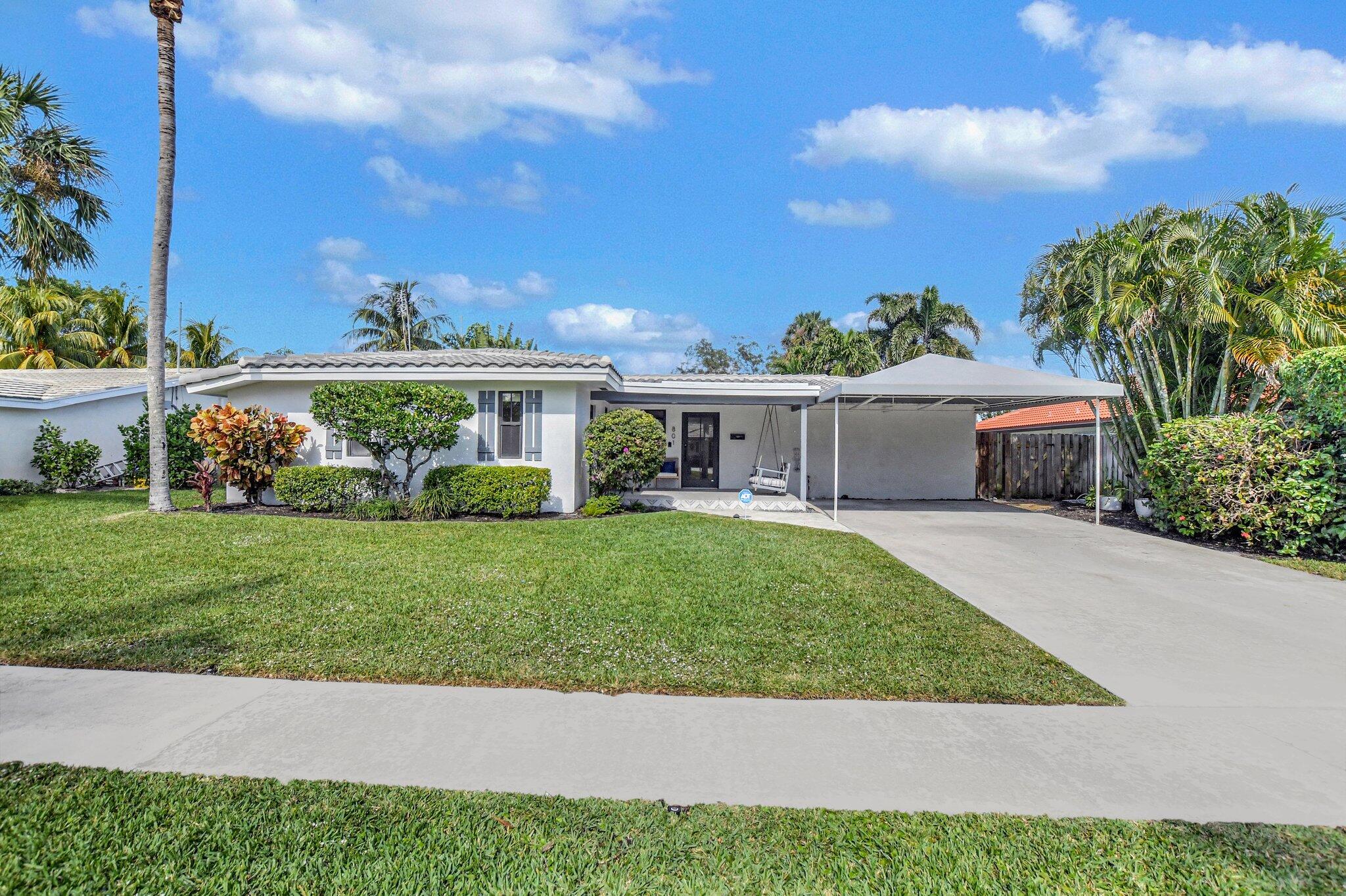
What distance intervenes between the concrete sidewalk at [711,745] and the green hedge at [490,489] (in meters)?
7.24

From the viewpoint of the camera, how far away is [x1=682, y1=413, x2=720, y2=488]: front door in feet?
54.2

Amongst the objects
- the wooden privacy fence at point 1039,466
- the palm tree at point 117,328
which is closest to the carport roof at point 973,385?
the wooden privacy fence at point 1039,466

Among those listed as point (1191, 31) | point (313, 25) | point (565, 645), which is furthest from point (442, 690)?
point (1191, 31)

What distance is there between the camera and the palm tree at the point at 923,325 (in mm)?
26859

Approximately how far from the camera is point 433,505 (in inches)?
437

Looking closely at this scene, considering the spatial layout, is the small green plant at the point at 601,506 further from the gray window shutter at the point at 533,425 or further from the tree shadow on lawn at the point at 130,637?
the tree shadow on lawn at the point at 130,637

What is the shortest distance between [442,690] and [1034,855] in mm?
3176

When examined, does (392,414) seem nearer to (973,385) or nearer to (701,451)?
(701,451)

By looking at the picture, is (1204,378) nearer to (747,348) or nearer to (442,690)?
(442,690)

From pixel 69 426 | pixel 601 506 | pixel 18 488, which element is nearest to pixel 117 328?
pixel 69 426

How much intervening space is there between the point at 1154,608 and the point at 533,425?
9636mm

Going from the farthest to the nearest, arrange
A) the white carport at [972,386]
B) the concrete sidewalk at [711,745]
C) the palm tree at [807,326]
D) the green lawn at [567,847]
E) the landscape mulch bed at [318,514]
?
1. the palm tree at [807,326]
2. the landscape mulch bed at [318,514]
3. the white carport at [972,386]
4. the concrete sidewalk at [711,745]
5. the green lawn at [567,847]

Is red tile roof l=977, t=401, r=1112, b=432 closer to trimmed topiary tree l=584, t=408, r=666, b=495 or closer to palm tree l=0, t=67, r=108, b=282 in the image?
trimmed topiary tree l=584, t=408, r=666, b=495

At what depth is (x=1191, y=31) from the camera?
10570mm
